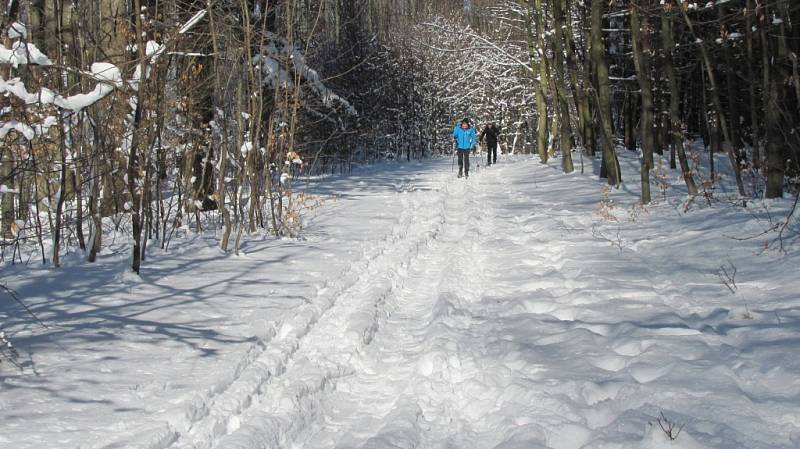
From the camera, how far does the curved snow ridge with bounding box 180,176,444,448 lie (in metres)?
3.91

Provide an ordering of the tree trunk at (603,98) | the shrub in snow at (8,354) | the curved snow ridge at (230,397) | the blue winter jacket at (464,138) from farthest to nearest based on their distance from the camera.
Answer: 1. the blue winter jacket at (464,138)
2. the tree trunk at (603,98)
3. the shrub in snow at (8,354)
4. the curved snow ridge at (230,397)

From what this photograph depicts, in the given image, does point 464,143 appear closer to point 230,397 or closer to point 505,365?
point 505,365

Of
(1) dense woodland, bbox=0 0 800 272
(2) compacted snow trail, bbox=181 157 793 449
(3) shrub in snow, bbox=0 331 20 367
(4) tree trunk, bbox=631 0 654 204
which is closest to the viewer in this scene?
(2) compacted snow trail, bbox=181 157 793 449

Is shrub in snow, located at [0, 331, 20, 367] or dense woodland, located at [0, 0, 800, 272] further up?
dense woodland, located at [0, 0, 800, 272]

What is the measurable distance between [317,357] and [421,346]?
87 cm

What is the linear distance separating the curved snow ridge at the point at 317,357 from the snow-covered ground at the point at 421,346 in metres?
0.02

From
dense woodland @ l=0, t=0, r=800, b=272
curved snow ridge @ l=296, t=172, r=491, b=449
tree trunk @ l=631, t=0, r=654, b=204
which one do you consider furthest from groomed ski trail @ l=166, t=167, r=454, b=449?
tree trunk @ l=631, t=0, r=654, b=204

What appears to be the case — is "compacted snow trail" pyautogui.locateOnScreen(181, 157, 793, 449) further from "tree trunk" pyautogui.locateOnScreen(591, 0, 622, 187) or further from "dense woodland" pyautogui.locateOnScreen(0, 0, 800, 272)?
"tree trunk" pyautogui.locateOnScreen(591, 0, 622, 187)

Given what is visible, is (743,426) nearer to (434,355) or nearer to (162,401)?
(434,355)

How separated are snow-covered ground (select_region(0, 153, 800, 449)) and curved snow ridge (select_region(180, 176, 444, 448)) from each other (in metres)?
0.02

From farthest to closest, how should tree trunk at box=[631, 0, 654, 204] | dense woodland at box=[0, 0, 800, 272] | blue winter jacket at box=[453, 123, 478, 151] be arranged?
blue winter jacket at box=[453, 123, 478, 151] < tree trunk at box=[631, 0, 654, 204] < dense woodland at box=[0, 0, 800, 272]

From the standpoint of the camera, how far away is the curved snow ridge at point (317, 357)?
3.91m

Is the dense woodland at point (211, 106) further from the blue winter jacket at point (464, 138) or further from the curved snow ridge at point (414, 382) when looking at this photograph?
the blue winter jacket at point (464, 138)

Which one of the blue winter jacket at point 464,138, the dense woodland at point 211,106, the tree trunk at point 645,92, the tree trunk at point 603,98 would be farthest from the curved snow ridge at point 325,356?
the blue winter jacket at point 464,138
